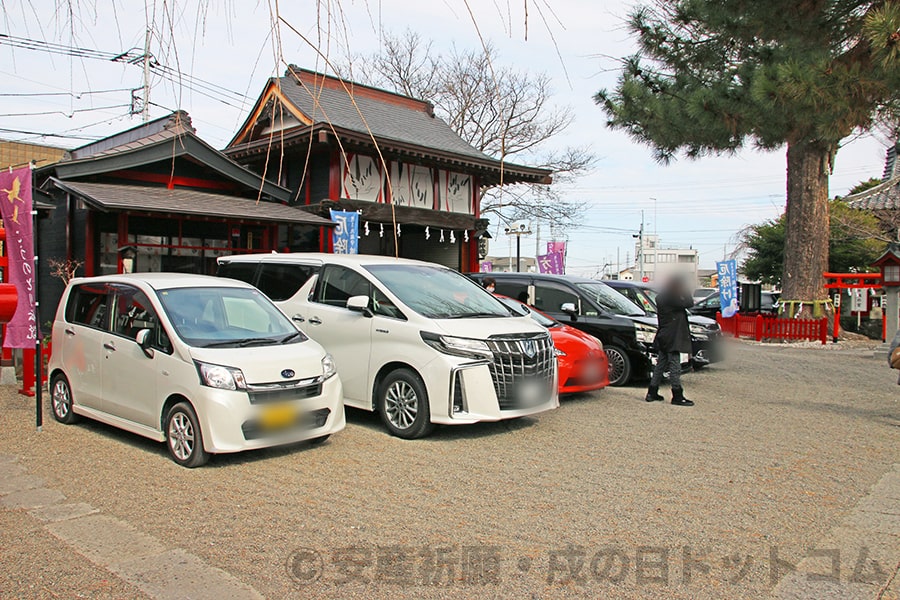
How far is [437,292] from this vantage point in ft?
26.0

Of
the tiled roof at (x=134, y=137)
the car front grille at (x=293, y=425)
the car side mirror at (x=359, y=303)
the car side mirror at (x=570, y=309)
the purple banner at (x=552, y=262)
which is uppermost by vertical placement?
the tiled roof at (x=134, y=137)

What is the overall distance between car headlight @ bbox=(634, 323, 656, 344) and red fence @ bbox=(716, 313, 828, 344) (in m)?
9.24

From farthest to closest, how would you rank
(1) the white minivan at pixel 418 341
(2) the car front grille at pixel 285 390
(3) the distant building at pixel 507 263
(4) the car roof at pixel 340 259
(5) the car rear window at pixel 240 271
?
(3) the distant building at pixel 507 263
(5) the car rear window at pixel 240 271
(4) the car roof at pixel 340 259
(1) the white minivan at pixel 418 341
(2) the car front grille at pixel 285 390

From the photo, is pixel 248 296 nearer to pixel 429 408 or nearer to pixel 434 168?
pixel 429 408

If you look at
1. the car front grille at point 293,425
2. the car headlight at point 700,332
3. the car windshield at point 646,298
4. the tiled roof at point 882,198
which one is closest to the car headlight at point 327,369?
the car front grille at point 293,425

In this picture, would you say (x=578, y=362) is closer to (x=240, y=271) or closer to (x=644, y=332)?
(x=644, y=332)

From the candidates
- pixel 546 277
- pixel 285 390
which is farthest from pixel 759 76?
pixel 285 390

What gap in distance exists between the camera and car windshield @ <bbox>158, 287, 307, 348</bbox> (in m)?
6.36

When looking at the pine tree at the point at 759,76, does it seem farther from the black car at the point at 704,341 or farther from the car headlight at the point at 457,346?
the car headlight at the point at 457,346

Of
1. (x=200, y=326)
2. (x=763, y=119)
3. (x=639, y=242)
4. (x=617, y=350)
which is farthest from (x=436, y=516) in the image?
(x=639, y=242)

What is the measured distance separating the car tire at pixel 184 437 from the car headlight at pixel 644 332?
6.67 meters

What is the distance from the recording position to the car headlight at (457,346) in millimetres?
6844

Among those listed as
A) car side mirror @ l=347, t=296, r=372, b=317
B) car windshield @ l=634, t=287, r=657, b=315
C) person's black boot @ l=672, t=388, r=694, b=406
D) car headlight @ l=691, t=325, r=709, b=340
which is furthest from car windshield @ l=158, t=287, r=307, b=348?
car windshield @ l=634, t=287, r=657, b=315

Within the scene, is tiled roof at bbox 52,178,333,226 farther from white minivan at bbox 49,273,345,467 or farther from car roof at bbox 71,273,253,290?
white minivan at bbox 49,273,345,467
